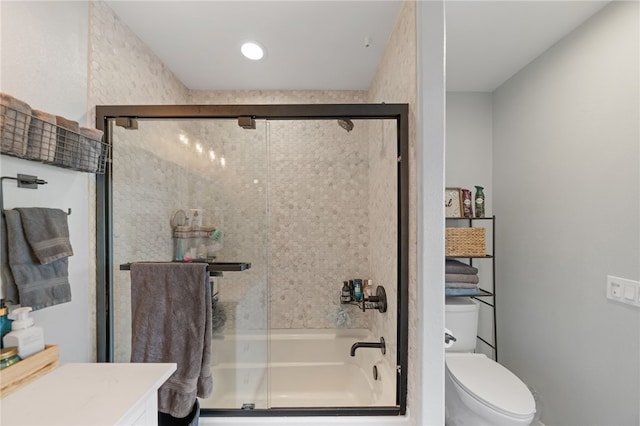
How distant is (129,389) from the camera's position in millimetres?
811

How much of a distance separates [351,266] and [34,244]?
6.00ft

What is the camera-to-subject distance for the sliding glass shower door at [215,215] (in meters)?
1.45

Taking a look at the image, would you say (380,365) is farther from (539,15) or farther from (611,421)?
(539,15)

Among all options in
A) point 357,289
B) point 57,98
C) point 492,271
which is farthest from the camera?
point 492,271

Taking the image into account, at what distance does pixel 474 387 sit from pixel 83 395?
1.80 meters

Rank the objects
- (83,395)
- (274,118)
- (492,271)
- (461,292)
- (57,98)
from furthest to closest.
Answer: (492,271) → (461,292) → (274,118) → (57,98) → (83,395)

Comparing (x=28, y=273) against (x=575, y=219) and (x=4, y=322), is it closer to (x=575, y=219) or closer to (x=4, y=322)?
(x=4, y=322)

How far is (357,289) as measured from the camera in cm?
213

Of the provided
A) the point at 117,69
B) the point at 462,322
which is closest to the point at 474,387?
the point at 462,322

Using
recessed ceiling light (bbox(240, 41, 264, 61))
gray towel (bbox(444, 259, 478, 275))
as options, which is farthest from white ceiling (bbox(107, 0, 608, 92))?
gray towel (bbox(444, 259, 478, 275))

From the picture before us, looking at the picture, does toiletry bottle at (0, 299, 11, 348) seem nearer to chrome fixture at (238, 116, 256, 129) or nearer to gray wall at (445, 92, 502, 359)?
chrome fixture at (238, 116, 256, 129)

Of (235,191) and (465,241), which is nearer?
(235,191)

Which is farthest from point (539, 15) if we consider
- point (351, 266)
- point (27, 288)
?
point (27, 288)

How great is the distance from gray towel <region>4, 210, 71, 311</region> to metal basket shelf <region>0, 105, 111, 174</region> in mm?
211
